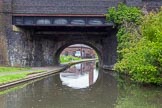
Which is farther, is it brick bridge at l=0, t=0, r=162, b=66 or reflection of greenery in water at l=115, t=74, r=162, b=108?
brick bridge at l=0, t=0, r=162, b=66

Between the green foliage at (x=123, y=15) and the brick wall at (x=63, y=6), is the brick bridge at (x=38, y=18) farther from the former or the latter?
the green foliage at (x=123, y=15)

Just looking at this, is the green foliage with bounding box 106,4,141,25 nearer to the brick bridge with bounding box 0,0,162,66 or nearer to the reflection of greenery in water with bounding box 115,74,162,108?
the brick bridge with bounding box 0,0,162,66

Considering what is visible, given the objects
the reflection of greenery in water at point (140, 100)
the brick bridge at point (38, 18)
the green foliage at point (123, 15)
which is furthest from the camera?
the brick bridge at point (38, 18)

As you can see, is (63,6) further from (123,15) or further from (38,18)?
(123,15)

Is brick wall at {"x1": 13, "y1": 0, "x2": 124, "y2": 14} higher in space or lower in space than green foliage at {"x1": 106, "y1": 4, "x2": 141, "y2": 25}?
higher

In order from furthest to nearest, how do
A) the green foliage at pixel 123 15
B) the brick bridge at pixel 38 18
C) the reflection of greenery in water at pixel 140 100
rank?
the brick bridge at pixel 38 18 → the green foliage at pixel 123 15 → the reflection of greenery in water at pixel 140 100

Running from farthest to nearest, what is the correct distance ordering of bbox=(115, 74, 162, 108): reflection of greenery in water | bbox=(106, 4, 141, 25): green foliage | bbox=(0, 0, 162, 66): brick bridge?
1. bbox=(0, 0, 162, 66): brick bridge
2. bbox=(106, 4, 141, 25): green foliage
3. bbox=(115, 74, 162, 108): reflection of greenery in water

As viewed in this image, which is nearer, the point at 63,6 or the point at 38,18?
the point at 63,6

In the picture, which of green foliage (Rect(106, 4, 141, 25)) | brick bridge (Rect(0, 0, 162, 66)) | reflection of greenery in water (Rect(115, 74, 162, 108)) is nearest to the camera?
reflection of greenery in water (Rect(115, 74, 162, 108))

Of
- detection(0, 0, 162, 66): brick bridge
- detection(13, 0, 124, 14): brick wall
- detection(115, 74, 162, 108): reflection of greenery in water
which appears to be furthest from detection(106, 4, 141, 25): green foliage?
detection(115, 74, 162, 108): reflection of greenery in water

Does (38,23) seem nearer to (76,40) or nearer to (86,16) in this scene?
(86,16)

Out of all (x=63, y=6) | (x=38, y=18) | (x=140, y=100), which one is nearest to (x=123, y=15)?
(x=63, y=6)

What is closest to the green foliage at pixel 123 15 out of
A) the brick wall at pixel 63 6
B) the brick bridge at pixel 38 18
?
the brick bridge at pixel 38 18

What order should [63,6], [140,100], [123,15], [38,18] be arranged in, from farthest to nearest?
[38,18] < [63,6] < [123,15] < [140,100]
